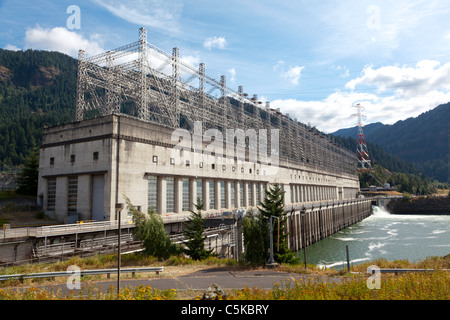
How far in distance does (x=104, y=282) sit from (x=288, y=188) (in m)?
60.3

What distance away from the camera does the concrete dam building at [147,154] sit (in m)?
34.1

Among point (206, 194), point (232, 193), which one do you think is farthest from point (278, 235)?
point (232, 193)

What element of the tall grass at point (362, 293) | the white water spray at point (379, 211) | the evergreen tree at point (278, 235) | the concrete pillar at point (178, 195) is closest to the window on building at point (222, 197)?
the concrete pillar at point (178, 195)

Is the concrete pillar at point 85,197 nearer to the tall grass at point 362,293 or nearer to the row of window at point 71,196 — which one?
the row of window at point 71,196

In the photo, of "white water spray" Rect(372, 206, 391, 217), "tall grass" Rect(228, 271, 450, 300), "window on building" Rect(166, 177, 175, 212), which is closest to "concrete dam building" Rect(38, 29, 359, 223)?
"window on building" Rect(166, 177, 175, 212)

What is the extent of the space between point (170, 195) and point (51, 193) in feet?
49.1

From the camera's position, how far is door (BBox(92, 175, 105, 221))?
33562 millimetres

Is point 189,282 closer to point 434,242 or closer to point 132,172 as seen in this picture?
point 132,172

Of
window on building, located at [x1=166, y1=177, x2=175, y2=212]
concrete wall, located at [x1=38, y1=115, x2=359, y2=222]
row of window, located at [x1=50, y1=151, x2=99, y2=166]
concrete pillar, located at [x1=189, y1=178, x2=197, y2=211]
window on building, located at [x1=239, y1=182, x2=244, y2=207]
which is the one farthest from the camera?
window on building, located at [x1=239, y1=182, x2=244, y2=207]

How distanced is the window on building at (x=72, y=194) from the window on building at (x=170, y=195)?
429 inches

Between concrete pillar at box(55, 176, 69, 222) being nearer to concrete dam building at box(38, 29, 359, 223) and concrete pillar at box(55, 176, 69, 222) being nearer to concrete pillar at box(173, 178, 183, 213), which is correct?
concrete dam building at box(38, 29, 359, 223)

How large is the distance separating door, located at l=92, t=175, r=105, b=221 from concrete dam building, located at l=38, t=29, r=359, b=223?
114mm
